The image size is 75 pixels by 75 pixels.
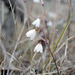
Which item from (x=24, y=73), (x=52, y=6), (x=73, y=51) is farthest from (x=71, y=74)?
(x=52, y=6)

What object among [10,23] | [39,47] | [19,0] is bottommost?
[39,47]

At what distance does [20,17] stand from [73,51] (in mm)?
1357

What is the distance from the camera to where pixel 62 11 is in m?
4.45

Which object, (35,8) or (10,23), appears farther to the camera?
(35,8)

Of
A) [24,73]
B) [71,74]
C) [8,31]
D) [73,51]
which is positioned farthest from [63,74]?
[8,31]

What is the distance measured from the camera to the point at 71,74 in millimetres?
1337

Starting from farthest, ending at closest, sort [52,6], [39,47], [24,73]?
[52,6] < [24,73] < [39,47]

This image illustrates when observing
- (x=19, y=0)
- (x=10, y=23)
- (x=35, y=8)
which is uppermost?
(x=35, y=8)

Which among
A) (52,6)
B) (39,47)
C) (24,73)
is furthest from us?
(52,6)

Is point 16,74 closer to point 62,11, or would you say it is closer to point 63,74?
point 63,74

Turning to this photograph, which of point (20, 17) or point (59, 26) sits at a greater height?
point (20, 17)

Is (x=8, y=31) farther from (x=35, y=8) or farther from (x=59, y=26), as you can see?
(x=35, y=8)

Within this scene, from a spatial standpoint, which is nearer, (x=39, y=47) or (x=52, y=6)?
(x=39, y=47)

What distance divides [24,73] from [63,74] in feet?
1.41
